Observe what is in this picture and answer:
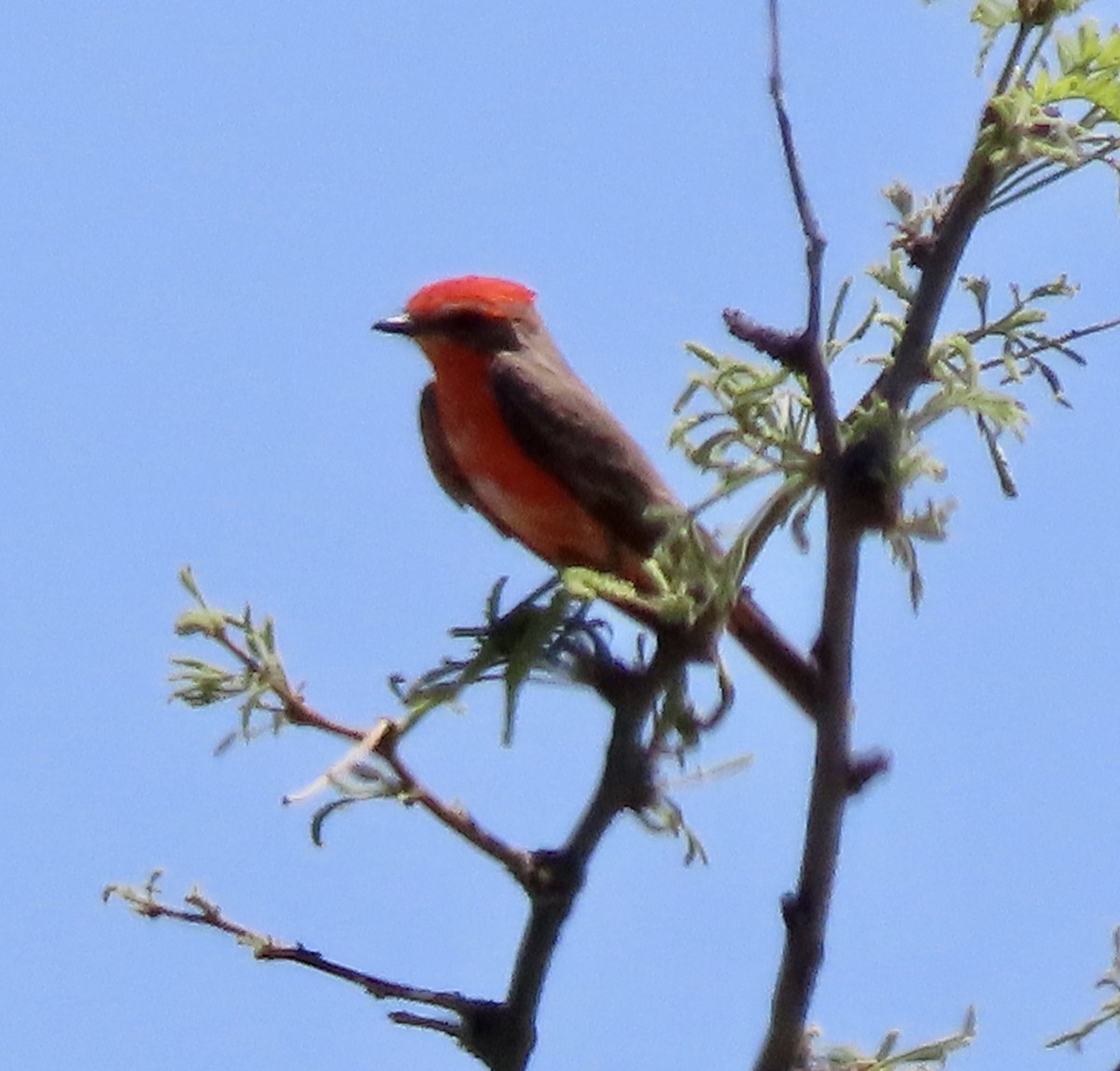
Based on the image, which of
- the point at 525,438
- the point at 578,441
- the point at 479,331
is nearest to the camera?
the point at 578,441

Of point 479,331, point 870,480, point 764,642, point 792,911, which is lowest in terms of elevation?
point 792,911

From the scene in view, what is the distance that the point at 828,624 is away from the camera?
6.91 feet

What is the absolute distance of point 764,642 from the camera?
2945mm

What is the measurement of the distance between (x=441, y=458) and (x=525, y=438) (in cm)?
37

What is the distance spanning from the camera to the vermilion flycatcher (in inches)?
156

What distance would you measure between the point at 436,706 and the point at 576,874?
279mm

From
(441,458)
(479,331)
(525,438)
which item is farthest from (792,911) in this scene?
(479,331)

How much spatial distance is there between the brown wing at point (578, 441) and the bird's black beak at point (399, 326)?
0.28m

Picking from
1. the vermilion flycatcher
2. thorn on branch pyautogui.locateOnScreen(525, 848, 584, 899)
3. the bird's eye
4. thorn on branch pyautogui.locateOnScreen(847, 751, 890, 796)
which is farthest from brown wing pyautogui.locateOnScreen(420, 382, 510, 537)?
thorn on branch pyautogui.locateOnScreen(847, 751, 890, 796)

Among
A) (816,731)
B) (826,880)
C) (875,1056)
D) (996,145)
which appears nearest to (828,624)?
(816,731)

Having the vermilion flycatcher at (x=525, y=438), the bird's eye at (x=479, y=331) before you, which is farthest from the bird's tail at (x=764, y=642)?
the bird's eye at (x=479, y=331)

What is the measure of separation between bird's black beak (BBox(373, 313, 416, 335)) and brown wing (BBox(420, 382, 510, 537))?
0.16 m

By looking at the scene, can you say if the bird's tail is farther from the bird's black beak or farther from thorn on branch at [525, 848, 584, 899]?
the bird's black beak

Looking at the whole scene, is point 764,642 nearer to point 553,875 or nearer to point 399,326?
point 553,875
